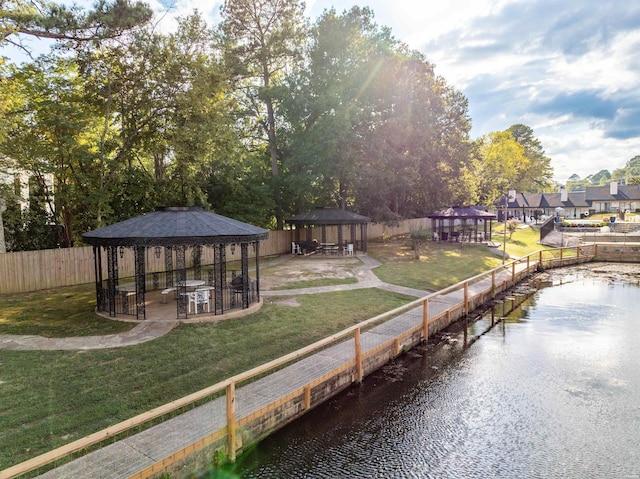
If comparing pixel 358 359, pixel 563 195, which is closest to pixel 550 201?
pixel 563 195

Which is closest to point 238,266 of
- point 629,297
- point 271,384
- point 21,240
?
point 21,240

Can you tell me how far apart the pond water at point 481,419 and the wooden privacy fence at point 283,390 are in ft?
0.93

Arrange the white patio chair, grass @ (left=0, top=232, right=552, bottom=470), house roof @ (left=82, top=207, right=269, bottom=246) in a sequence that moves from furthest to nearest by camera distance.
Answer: the white patio chair < house roof @ (left=82, top=207, right=269, bottom=246) < grass @ (left=0, top=232, right=552, bottom=470)

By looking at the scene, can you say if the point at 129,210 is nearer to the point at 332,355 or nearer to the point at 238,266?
the point at 238,266

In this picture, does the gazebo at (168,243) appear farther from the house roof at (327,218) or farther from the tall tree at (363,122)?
the tall tree at (363,122)

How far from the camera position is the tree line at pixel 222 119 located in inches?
589

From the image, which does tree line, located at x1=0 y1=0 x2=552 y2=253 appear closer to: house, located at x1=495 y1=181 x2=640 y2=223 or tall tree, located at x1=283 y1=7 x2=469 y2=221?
tall tree, located at x1=283 y1=7 x2=469 y2=221

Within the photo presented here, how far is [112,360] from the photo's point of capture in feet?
24.6

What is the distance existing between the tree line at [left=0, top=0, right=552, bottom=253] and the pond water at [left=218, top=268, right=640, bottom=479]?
500 inches

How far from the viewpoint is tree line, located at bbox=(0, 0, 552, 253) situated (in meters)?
15.0

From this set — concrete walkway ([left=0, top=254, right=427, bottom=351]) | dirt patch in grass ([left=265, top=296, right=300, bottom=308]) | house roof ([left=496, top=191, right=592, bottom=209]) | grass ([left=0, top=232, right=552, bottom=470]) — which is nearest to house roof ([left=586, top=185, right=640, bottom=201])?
house roof ([left=496, top=191, right=592, bottom=209])

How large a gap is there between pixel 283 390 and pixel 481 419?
3268 millimetres

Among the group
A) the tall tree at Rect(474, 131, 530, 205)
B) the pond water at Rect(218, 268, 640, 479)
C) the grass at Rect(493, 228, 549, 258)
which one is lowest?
the pond water at Rect(218, 268, 640, 479)

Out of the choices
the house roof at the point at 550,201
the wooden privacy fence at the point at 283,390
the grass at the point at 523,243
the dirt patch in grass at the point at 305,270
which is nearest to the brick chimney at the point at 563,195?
the house roof at the point at 550,201
